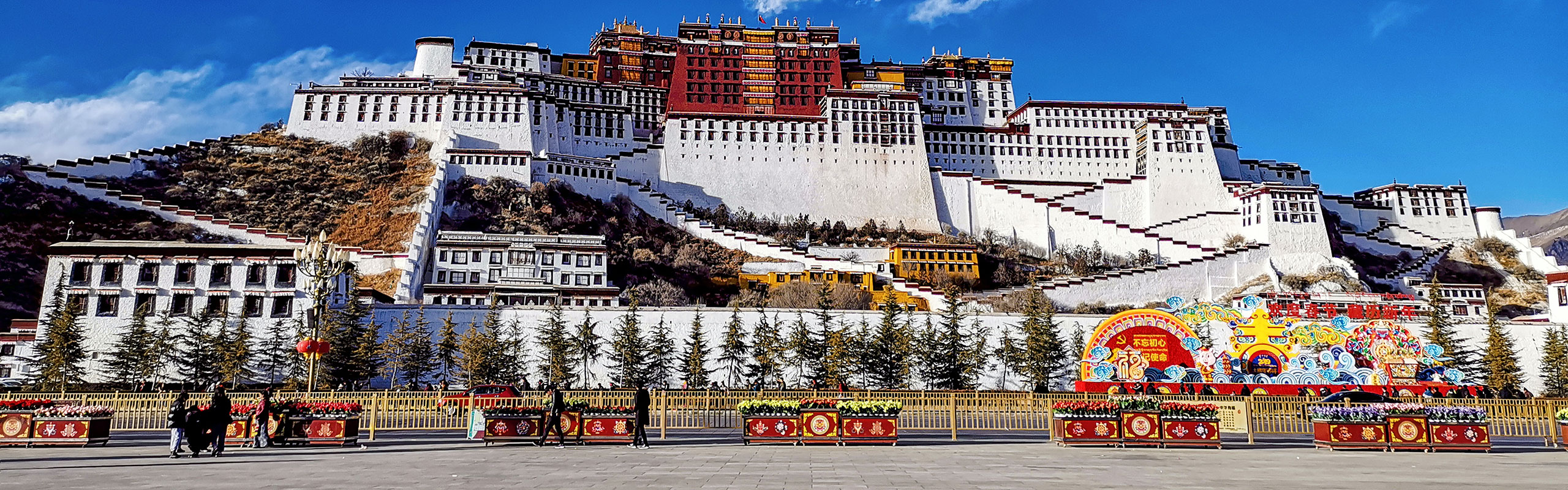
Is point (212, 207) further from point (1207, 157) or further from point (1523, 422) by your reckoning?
point (1207, 157)

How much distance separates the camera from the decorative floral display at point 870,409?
787 inches

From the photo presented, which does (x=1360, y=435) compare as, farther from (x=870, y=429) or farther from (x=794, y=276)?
(x=794, y=276)

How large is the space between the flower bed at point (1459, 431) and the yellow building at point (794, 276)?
40.2 metres

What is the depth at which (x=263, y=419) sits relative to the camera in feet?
59.9

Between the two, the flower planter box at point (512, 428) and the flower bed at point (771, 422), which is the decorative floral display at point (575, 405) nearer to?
the flower planter box at point (512, 428)

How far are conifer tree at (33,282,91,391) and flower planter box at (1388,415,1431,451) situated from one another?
39605 millimetres

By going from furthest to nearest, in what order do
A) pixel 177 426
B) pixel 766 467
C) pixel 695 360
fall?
pixel 695 360 → pixel 177 426 → pixel 766 467

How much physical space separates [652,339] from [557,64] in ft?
191

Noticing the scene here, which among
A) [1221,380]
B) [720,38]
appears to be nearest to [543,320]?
[1221,380]

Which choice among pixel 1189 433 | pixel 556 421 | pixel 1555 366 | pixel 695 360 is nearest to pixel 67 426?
pixel 556 421

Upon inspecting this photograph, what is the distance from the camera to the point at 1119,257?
2881 inches

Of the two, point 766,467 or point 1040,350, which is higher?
point 1040,350

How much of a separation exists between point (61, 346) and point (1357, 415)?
1621 inches

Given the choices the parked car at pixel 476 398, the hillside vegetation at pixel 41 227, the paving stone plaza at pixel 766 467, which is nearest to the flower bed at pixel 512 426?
the paving stone plaza at pixel 766 467
